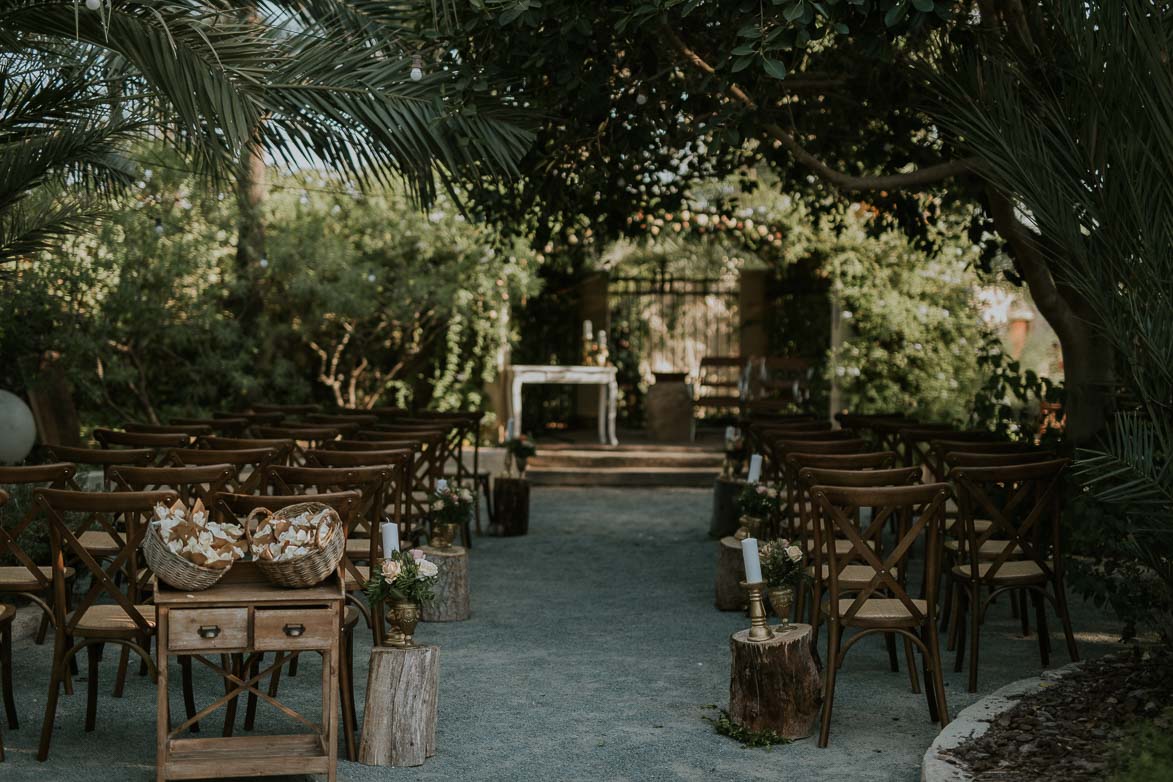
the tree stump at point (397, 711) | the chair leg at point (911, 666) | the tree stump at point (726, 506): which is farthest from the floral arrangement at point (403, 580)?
the tree stump at point (726, 506)

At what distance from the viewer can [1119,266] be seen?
4.50m

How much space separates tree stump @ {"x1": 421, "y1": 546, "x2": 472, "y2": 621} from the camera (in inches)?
259

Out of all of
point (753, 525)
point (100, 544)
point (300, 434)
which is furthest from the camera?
point (300, 434)

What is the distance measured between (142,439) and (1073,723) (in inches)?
191

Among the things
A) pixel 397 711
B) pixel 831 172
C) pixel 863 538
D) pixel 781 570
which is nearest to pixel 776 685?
pixel 781 570

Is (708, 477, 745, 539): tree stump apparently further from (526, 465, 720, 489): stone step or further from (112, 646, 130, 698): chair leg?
(112, 646, 130, 698): chair leg

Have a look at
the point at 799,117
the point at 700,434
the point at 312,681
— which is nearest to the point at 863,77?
the point at 799,117

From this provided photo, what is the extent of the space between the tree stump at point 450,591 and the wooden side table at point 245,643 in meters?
2.55

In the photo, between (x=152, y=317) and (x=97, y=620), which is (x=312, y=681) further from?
(x=152, y=317)

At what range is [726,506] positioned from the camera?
930cm

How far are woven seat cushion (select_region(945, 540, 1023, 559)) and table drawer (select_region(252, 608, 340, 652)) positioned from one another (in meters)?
2.97

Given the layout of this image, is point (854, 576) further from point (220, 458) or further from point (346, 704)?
point (220, 458)

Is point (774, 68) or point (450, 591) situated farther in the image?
point (450, 591)

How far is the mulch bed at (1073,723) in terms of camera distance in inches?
155
